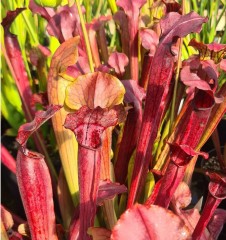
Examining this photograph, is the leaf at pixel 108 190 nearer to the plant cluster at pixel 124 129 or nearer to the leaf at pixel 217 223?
the plant cluster at pixel 124 129

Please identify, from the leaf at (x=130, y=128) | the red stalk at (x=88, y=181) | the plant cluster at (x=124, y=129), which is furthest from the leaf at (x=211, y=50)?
the red stalk at (x=88, y=181)

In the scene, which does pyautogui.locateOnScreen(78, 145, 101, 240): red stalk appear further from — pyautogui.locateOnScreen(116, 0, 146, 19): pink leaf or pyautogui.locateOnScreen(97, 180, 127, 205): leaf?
pyautogui.locateOnScreen(116, 0, 146, 19): pink leaf

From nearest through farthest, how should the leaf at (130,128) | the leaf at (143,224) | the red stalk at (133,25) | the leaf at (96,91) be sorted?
the leaf at (143,224) → the leaf at (96,91) → the leaf at (130,128) → the red stalk at (133,25)

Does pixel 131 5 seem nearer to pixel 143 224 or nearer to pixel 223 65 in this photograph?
pixel 223 65

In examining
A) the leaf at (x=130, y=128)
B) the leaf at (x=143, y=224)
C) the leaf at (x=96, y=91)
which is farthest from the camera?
the leaf at (x=130, y=128)

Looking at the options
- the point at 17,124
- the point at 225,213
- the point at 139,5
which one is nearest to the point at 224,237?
the point at 225,213

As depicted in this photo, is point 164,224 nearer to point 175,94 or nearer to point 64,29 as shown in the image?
point 175,94
